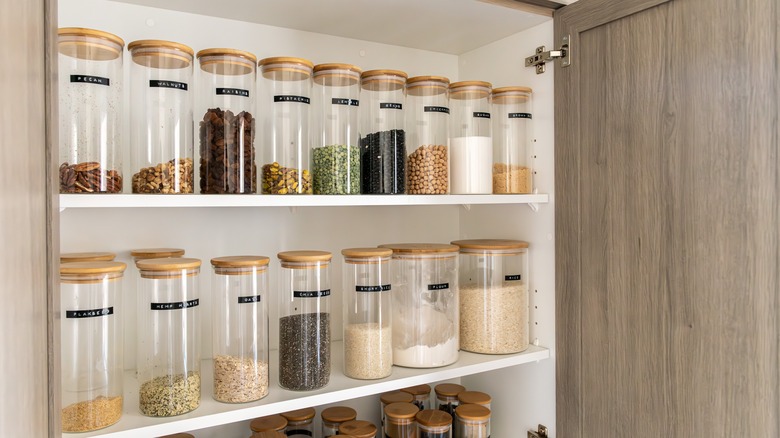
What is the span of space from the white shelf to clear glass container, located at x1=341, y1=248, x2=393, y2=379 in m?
0.04

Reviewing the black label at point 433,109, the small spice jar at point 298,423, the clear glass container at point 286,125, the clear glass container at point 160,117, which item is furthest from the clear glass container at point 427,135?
the small spice jar at point 298,423

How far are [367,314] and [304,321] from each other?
0.17m

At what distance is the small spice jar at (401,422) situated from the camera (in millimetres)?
1383

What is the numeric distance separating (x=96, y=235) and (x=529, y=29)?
49.8 inches

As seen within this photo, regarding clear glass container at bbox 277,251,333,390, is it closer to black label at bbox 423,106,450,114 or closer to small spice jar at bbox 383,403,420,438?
small spice jar at bbox 383,403,420,438

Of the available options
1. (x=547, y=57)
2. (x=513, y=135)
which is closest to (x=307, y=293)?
(x=513, y=135)

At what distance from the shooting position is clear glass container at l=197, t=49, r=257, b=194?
3.55 ft

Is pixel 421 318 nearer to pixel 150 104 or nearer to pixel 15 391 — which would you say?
pixel 150 104

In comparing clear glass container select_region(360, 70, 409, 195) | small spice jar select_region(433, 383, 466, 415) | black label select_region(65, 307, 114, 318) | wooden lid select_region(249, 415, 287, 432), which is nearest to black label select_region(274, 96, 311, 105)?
clear glass container select_region(360, 70, 409, 195)

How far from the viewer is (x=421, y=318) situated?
1344 mm

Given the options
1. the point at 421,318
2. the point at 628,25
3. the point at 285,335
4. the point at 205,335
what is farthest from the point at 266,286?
the point at 628,25

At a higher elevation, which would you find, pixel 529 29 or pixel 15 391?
pixel 529 29

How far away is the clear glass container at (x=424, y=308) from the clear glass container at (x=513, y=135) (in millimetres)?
285

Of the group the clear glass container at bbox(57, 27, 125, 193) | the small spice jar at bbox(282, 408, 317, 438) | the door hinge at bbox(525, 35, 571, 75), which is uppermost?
the door hinge at bbox(525, 35, 571, 75)
